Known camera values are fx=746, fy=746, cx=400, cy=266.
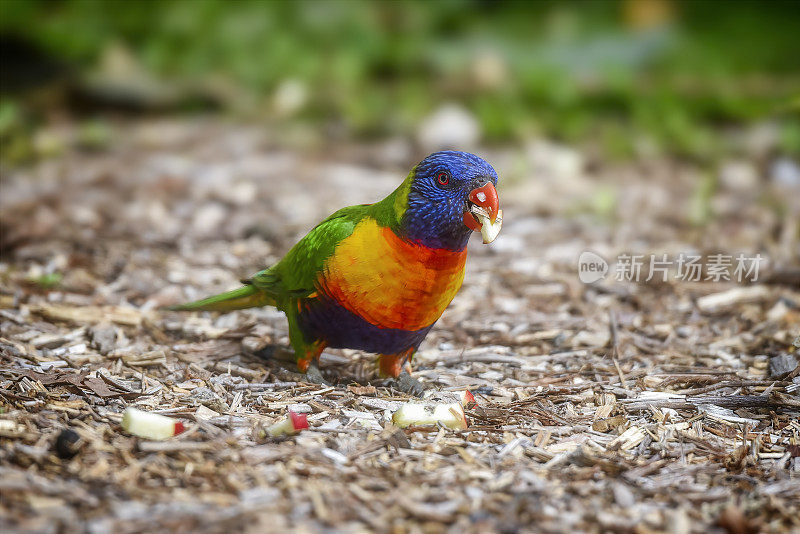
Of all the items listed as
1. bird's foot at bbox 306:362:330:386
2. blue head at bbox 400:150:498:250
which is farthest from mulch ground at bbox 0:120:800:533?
blue head at bbox 400:150:498:250

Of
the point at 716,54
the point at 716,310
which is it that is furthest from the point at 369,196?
the point at 716,54

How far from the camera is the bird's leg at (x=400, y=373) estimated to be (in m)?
3.31

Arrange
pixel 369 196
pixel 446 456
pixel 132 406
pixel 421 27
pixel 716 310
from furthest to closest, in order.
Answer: pixel 421 27 < pixel 369 196 < pixel 716 310 < pixel 132 406 < pixel 446 456

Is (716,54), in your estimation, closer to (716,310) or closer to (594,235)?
(594,235)

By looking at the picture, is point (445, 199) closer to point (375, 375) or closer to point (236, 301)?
point (375, 375)

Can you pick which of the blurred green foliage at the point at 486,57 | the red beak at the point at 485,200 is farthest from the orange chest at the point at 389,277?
the blurred green foliage at the point at 486,57

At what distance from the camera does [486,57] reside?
7996mm

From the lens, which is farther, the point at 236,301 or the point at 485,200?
the point at 236,301

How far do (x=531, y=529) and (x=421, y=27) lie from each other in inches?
273

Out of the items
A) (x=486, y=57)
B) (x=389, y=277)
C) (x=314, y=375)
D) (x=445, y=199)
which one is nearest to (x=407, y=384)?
(x=314, y=375)

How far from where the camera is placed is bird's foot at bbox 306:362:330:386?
3.30 meters

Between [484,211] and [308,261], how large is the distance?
810mm

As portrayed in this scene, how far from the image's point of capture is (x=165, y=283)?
4441 mm

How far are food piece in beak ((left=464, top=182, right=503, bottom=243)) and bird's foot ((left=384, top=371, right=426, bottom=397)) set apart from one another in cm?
82
